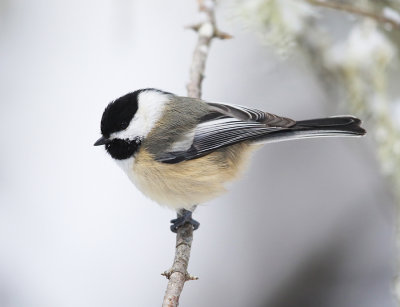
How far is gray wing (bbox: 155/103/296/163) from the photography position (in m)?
2.13

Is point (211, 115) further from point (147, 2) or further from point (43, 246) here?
point (147, 2)

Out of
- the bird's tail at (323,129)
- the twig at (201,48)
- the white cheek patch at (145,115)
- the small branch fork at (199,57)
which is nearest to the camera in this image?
the small branch fork at (199,57)

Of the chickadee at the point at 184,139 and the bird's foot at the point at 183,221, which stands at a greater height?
the chickadee at the point at 184,139

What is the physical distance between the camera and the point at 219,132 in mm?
2166

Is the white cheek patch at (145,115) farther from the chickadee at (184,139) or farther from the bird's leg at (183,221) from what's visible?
the bird's leg at (183,221)

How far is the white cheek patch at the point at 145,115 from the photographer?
7.02ft

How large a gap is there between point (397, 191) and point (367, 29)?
2.29 feet

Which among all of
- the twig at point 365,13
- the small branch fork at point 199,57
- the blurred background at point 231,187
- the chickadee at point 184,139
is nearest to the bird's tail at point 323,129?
the chickadee at point 184,139

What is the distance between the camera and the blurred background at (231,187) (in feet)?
8.20

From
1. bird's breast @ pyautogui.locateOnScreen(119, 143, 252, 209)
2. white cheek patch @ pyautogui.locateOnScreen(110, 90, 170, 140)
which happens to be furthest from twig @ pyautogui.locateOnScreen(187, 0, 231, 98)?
bird's breast @ pyautogui.locateOnScreen(119, 143, 252, 209)

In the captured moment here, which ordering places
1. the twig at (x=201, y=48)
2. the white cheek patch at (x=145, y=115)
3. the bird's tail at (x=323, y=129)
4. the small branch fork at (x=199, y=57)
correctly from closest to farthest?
the small branch fork at (x=199, y=57)
the bird's tail at (x=323, y=129)
the white cheek patch at (x=145, y=115)
the twig at (x=201, y=48)

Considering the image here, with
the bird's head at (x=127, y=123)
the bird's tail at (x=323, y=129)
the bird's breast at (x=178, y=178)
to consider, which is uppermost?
the bird's tail at (x=323, y=129)

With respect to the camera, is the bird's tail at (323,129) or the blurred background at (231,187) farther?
the blurred background at (231,187)

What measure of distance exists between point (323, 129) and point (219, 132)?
41 centimetres
